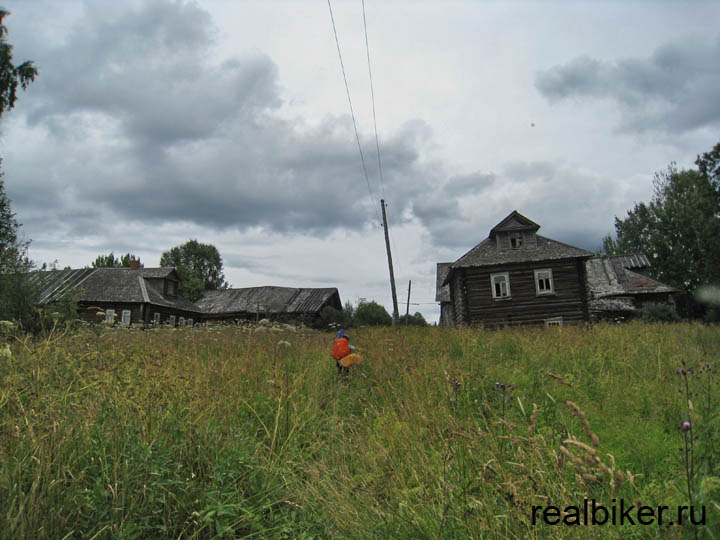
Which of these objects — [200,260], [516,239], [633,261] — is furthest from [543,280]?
[200,260]

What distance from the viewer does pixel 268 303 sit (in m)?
39.1

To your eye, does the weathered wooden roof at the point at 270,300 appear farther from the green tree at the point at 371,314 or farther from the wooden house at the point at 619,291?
the wooden house at the point at 619,291

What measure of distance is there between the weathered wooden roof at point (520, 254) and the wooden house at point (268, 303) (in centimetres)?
1865

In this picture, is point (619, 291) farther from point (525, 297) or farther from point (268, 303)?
point (268, 303)

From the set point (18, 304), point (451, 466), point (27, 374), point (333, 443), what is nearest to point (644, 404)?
point (451, 466)

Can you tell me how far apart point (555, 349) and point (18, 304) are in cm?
1247

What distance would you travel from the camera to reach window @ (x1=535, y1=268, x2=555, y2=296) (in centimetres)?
2288

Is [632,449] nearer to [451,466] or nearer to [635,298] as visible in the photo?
[451,466]

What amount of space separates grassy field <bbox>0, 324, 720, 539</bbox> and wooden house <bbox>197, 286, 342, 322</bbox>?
3397cm

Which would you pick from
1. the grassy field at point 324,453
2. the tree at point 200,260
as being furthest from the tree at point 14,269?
the tree at point 200,260

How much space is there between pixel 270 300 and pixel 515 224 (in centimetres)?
2474

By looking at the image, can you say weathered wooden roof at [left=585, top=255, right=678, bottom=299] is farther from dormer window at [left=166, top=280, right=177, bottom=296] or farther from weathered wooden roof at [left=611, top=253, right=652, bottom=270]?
dormer window at [left=166, top=280, right=177, bottom=296]

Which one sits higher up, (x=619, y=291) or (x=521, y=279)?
(x=521, y=279)

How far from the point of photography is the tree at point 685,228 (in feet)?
109
